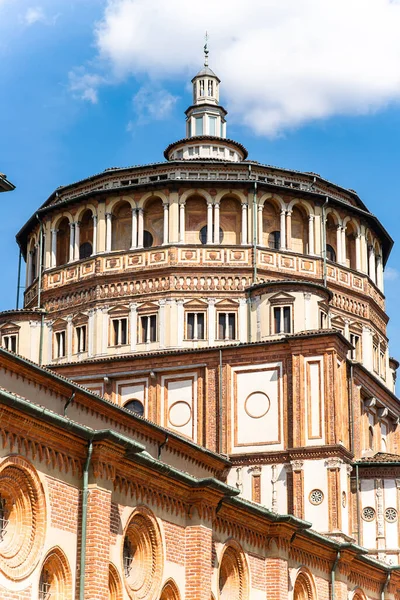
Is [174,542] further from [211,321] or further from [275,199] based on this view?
[275,199]

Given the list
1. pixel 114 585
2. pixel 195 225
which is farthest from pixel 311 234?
pixel 114 585

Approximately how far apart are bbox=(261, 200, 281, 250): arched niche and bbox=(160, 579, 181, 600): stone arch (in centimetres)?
2978

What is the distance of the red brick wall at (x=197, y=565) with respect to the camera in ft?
88.3

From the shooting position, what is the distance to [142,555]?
84.3 feet

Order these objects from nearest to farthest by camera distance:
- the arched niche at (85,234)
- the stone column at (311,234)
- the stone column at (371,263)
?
1. the stone column at (311,234)
2. the arched niche at (85,234)
3. the stone column at (371,263)

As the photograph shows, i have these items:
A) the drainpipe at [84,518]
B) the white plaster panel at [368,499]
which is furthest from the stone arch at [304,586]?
the white plaster panel at [368,499]

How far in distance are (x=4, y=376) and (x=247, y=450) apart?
18927mm

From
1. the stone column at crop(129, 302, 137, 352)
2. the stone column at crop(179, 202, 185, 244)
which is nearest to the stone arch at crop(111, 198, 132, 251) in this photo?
the stone column at crop(179, 202, 185, 244)

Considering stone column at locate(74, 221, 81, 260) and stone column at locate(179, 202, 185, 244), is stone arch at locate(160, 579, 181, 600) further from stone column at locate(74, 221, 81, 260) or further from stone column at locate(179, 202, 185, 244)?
stone column at locate(74, 221, 81, 260)

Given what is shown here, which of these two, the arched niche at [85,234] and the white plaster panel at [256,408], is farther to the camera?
the arched niche at [85,234]

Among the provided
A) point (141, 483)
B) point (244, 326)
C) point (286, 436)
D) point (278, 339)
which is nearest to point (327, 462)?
point (286, 436)

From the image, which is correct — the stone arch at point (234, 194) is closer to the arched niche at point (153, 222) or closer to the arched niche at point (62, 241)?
the arched niche at point (153, 222)

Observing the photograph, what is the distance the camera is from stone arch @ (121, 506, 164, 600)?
82.4 ft

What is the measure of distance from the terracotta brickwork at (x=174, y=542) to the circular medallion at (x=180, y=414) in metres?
21.1
